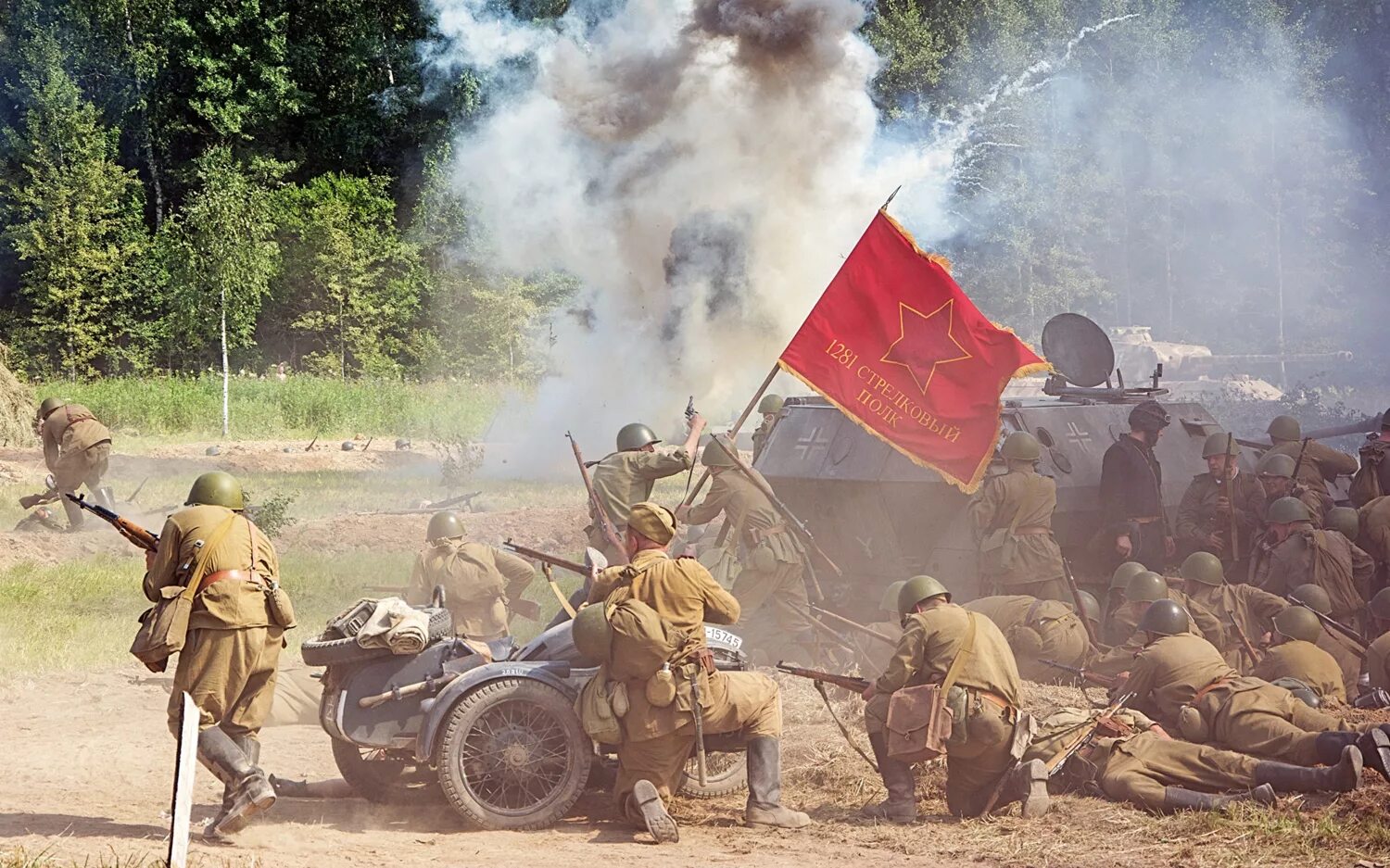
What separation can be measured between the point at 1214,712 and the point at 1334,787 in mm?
969

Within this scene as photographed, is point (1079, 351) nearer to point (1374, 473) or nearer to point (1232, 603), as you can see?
point (1374, 473)

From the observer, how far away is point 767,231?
30953mm

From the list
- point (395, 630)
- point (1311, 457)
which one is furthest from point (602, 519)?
point (1311, 457)

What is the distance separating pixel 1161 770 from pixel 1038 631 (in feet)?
8.49

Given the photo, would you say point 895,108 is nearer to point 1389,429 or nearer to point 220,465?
point 220,465

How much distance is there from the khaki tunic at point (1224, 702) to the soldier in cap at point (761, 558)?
3153mm

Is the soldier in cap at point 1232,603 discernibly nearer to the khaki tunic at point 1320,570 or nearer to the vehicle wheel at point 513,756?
the khaki tunic at point 1320,570

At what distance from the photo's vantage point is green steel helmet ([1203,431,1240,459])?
13586 millimetres

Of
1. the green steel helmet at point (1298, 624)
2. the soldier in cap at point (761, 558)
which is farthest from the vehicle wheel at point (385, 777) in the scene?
the green steel helmet at point (1298, 624)

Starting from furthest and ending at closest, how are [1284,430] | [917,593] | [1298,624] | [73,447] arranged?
[73,447] < [1284,430] < [1298,624] < [917,593]

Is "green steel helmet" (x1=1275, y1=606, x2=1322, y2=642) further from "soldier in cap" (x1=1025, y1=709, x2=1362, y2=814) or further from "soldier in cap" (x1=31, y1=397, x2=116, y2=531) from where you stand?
"soldier in cap" (x1=31, y1=397, x2=116, y2=531)

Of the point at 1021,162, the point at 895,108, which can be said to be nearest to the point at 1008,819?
the point at 895,108

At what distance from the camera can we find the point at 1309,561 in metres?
12.4

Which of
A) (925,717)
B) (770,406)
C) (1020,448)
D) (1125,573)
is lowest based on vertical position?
(925,717)
